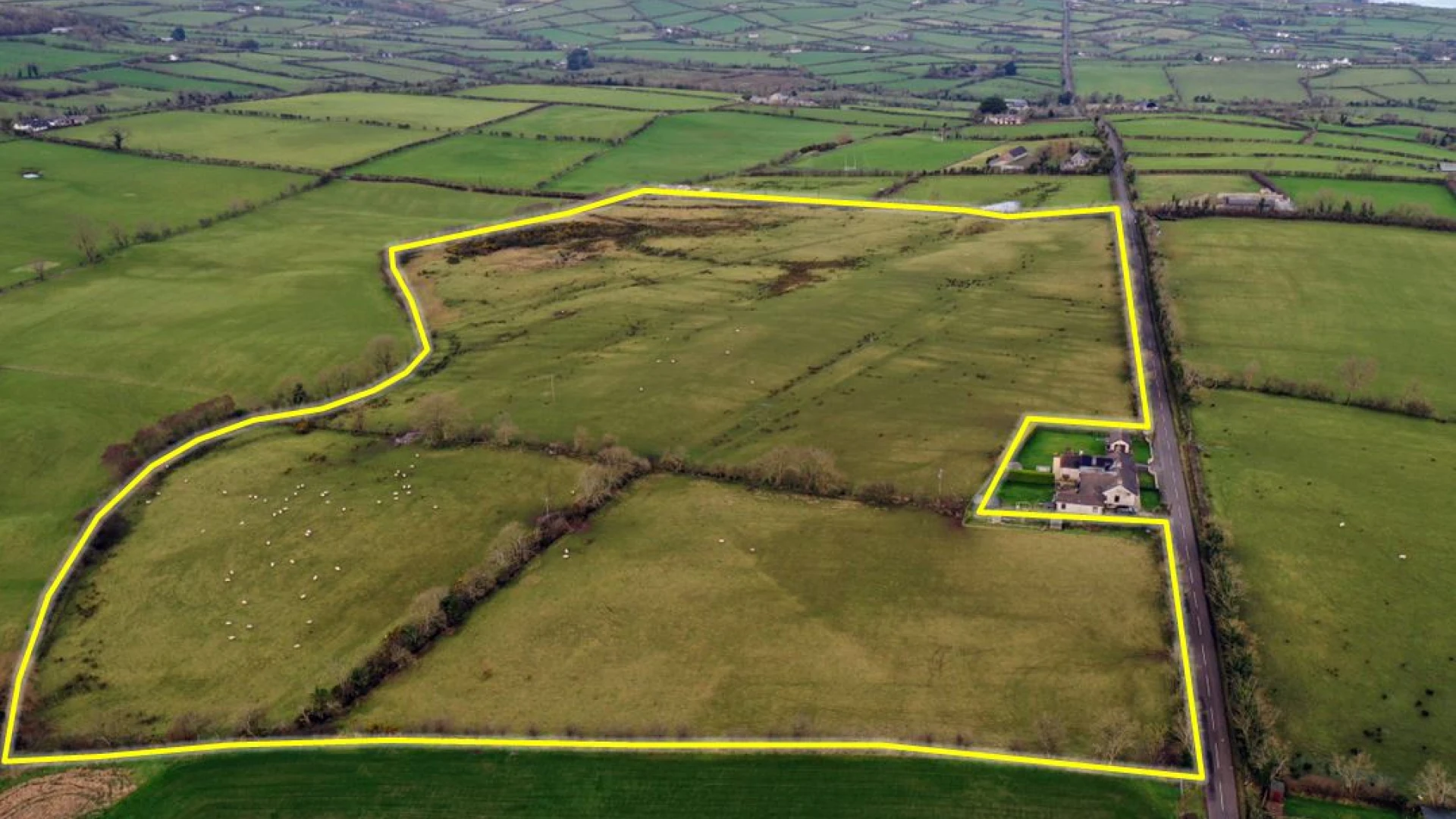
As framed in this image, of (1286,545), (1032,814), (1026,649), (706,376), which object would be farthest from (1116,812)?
(706,376)

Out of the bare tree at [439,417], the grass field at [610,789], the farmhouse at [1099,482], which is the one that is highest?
the bare tree at [439,417]

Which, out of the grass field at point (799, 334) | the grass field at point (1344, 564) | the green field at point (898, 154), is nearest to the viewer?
the grass field at point (1344, 564)

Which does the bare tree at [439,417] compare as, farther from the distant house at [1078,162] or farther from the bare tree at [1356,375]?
the distant house at [1078,162]

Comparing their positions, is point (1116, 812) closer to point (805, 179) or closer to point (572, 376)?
point (572, 376)

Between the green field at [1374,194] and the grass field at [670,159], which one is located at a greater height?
the grass field at [670,159]

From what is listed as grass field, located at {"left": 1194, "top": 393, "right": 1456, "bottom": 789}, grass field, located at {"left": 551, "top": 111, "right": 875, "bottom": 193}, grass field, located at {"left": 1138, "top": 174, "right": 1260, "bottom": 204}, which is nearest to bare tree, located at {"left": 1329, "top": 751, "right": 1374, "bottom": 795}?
grass field, located at {"left": 1194, "top": 393, "right": 1456, "bottom": 789}

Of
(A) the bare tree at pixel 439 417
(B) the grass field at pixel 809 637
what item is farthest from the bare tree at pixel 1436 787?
(A) the bare tree at pixel 439 417

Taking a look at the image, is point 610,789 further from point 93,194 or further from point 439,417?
point 93,194

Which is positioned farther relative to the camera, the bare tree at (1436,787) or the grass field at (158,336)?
the grass field at (158,336)
